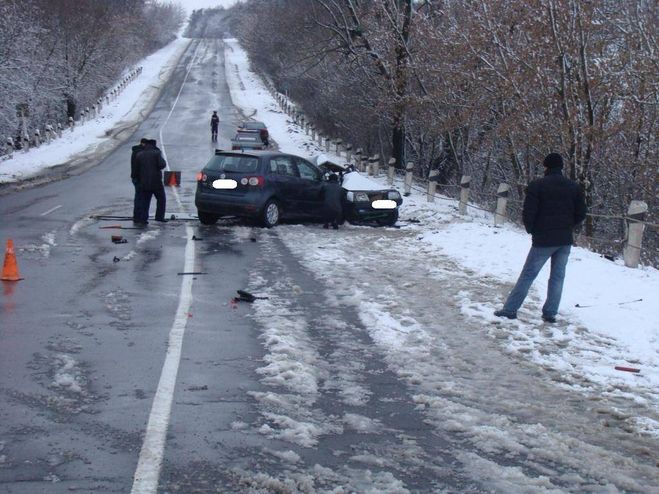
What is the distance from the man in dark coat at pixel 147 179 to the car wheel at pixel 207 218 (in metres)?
0.81

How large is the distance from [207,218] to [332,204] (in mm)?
2553

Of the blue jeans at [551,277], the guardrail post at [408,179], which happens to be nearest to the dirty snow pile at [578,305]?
the blue jeans at [551,277]

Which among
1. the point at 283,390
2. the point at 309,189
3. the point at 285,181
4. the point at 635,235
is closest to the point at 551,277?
the point at 283,390

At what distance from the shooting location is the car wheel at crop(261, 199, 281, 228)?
17.6 metres

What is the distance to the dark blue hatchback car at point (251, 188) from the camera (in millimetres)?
17484

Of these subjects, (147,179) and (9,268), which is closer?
(9,268)

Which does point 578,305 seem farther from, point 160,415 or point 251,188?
point 251,188

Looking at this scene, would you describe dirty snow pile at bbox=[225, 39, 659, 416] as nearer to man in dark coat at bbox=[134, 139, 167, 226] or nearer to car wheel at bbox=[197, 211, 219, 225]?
car wheel at bbox=[197, 211, 219, 225]

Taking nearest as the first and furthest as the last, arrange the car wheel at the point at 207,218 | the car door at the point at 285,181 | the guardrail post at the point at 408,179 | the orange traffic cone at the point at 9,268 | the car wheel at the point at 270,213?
1. the orange traffic cone at the point at 9,268
2. the car wheel at the point at 270,213
3. the car wheel at the point at 207,218
4. the car door at the point at 285,181
5. the guardrail post at the point at 408,179

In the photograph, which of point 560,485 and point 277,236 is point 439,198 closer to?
point 277,236

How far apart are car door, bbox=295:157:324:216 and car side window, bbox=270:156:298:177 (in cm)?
18

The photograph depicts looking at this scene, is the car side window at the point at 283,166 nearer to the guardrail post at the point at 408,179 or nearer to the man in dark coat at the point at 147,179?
the man in dark coat at the point at 147,179

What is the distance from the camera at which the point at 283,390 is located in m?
6.75

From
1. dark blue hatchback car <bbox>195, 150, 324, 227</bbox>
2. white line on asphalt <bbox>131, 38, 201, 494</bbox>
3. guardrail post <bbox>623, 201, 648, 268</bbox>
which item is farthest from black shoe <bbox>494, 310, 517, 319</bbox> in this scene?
dark blue hatchback car <bbox>195, 150, 324, 227</bbox>
